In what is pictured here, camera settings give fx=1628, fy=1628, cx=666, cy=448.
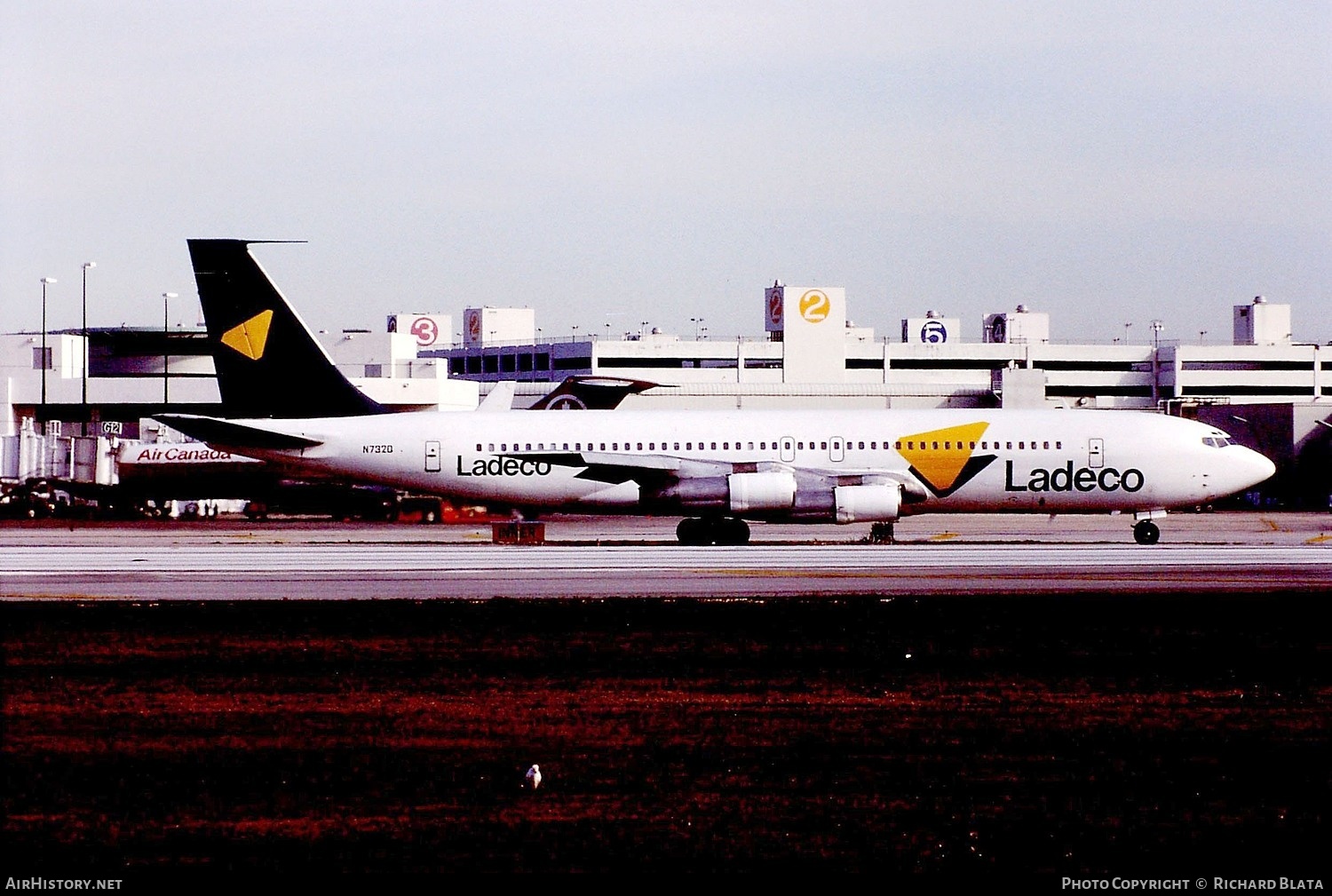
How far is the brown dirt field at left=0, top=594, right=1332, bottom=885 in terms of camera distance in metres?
11.5

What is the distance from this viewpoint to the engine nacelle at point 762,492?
154ft

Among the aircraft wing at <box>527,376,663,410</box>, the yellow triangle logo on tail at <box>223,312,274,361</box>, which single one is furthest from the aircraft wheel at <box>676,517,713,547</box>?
the aircraft wing at <box>527,376,663,410</box>

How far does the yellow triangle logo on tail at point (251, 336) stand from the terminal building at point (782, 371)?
103ft

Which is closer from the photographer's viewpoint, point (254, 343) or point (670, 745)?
point (670, 745)

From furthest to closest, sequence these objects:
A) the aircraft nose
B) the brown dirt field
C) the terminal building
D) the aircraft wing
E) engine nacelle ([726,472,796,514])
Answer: the terminal building → the aircraft wing → the aircraft nose → engine nacelle ([726,472,796,514]) → the brown dirt field

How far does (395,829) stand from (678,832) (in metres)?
2.07

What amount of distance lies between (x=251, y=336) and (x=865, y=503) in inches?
740

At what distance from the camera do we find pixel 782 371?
523ft

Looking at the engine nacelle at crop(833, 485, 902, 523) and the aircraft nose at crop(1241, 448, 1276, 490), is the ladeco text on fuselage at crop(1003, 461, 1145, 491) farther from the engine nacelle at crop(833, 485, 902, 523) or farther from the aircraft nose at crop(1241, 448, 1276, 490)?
the engine nacelle at crop(833, 485, 902, 523)

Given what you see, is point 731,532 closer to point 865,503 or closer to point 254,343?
point 865,503

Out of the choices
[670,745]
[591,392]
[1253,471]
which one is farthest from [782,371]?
[670,745]

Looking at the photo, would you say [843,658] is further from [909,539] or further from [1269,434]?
[1269,434]

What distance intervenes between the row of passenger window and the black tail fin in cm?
553

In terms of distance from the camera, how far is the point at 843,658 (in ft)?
68.8
